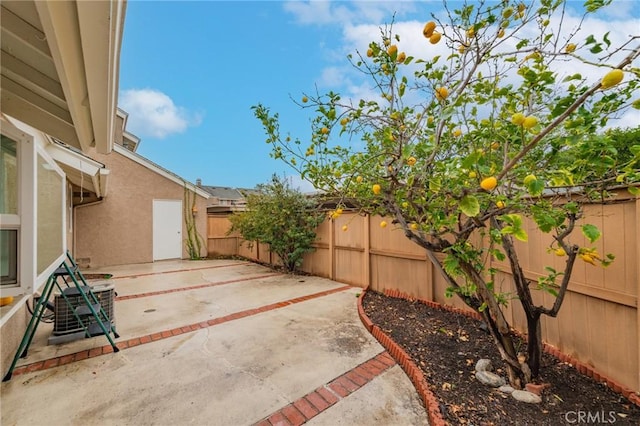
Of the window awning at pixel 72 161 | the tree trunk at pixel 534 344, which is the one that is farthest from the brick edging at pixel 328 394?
the window awning at pixel 72 161

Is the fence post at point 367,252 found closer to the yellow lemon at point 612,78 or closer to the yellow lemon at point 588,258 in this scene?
the yellow lemon at point 588,258

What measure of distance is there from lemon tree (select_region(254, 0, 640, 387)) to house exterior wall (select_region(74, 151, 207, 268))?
9581 millimetres

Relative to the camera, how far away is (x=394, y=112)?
2.28 metres

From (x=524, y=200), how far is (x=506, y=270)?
186 centimetres

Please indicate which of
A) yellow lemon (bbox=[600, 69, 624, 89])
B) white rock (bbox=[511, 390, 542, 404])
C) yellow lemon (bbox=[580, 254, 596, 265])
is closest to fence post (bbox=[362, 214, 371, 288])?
white rock (bbox=[511, 390, 542, 404])

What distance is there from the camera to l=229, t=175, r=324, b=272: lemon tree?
751cm

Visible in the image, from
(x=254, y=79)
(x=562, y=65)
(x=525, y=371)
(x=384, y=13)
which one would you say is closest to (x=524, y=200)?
(x=562, y=65)

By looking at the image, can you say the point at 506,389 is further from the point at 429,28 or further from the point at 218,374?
the point at 429,28

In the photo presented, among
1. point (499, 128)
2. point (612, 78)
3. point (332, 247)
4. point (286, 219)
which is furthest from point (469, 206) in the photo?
point (286, 219)

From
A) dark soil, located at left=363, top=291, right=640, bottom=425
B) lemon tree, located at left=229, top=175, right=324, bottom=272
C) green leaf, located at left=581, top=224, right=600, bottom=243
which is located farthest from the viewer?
lemon tree, located at left=229, top=175, right=324, bottom=272

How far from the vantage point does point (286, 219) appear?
25.2ft

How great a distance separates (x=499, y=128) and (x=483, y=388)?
234 centimetres

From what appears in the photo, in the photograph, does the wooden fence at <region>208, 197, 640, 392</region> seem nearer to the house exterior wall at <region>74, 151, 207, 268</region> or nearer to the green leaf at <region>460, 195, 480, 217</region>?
the green leaf at <region>460, 195, 480, 217</region>

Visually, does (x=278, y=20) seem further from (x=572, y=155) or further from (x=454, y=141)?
(x=572, y=155)
